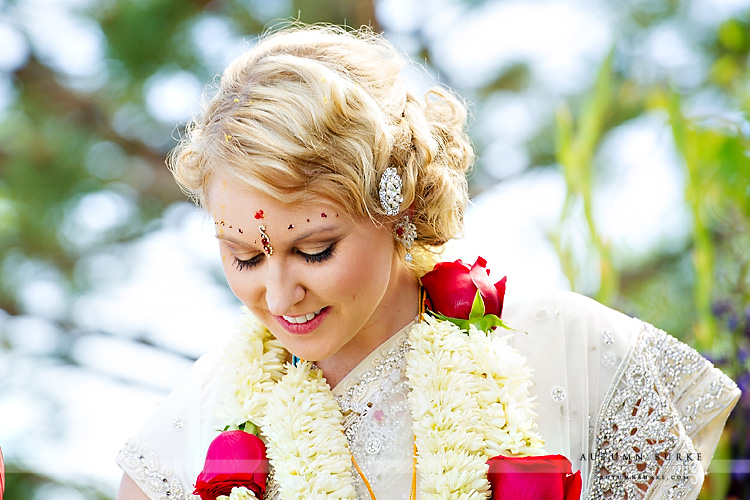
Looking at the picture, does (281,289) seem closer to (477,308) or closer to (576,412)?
(477,308)

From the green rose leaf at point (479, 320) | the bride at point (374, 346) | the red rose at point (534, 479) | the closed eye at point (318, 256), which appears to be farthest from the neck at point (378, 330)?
the red rose at point (534, 479)

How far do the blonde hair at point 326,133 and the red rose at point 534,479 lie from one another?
17.3 inches

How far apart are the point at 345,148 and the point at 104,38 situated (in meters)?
1.75

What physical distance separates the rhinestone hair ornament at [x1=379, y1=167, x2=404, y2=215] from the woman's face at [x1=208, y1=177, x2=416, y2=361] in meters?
0.04

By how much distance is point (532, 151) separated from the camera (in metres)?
3.07

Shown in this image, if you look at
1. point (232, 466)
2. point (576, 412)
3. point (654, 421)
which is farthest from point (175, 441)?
point (654, 421)

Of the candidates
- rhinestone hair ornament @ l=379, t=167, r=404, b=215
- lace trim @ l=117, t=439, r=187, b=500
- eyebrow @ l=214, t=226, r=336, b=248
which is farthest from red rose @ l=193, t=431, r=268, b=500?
rhinestone hair ornament @ l=379, t=167, r=404, b=215

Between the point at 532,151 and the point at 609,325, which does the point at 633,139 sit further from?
the point at 609,325

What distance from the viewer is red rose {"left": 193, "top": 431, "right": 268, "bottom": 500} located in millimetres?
1417

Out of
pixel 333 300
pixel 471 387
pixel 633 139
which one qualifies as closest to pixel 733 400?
pixel 471 387

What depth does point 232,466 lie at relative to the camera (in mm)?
1429

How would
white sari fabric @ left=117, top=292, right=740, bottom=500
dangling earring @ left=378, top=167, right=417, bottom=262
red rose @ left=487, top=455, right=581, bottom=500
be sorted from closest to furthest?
red rose @ left=487, top=455, right=581, bottom=500
dangling earring @ left=378, top=167, right=417, bottom=262
white sari fabric @ left=117, top=292, right=740, bottom=500

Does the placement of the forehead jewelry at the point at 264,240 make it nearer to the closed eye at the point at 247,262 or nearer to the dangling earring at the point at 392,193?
the closed eye at the point at 247,262

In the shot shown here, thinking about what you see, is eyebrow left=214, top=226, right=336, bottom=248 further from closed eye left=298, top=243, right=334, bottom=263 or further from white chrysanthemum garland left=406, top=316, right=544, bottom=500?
white chrysanthemum garland left=406, top=316, right=544, bottom=500
